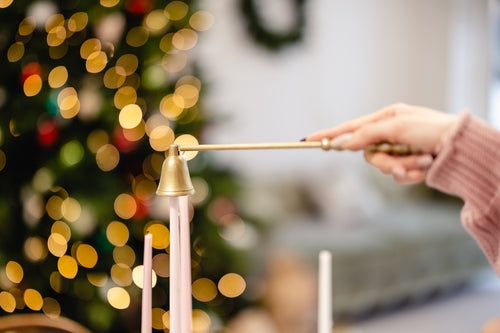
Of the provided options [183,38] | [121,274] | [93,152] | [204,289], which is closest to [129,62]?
[183,38]

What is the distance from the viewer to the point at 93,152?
5.87 feet

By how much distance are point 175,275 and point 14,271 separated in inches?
54.9

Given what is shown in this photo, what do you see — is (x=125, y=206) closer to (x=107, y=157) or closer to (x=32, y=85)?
(x=107, y=157)

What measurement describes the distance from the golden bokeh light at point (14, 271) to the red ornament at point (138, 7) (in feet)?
2.99

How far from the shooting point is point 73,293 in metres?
1.84

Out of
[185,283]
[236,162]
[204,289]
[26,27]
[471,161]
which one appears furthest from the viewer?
[236,162]

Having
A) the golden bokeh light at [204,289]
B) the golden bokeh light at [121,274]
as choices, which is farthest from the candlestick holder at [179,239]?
the golden bokeh light at [204,289]

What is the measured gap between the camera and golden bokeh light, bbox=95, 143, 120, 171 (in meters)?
1.80

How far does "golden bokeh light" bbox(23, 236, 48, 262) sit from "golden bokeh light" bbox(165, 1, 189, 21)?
2.80ft

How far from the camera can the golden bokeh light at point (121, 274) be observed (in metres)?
1.84

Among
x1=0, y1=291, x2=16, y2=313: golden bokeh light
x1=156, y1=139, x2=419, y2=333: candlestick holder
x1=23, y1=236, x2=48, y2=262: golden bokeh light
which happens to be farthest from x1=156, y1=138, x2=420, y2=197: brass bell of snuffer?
x1=0, y1=291, x2=16, y2=313: golden bokeh light

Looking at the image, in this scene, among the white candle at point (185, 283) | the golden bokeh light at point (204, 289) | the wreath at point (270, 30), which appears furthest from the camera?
the wreath at point (270, 30)

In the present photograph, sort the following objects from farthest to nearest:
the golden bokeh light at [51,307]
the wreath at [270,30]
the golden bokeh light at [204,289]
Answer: the wreath at [270,30] → the golden bokeh light at [204,289] → the golden bokeh light at [51,307]

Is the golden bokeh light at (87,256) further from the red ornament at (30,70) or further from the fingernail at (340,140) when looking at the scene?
the fingernail at (340,140)
